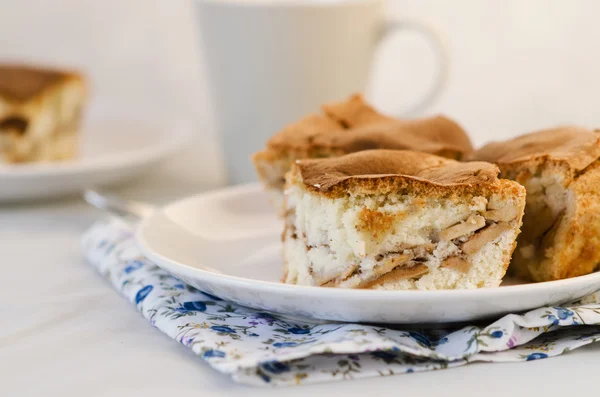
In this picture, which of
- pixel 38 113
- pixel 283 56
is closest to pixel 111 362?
pixel 283 56

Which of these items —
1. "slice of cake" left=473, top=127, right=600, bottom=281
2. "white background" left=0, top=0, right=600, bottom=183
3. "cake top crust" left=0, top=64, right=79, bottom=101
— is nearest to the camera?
"slice of cake" left=473, top=127, right=600, bottom=281

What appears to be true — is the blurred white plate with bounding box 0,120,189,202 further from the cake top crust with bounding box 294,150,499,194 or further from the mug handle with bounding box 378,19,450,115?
the cake top crust with bounding box 294,150,499,194

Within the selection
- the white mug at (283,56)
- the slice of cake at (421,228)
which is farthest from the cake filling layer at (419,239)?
the white mug at (283,56)

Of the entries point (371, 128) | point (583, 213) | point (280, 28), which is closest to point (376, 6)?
point (280, 28)

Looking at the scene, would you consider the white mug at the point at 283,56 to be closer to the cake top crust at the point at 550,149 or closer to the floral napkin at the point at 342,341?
the cake top crust at the point at 550,149

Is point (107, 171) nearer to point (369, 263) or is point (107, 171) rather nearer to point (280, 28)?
point (280, 28)

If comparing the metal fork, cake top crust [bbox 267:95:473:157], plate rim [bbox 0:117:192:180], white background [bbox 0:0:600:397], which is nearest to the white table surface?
white background [bbox 0:0:600:397]
